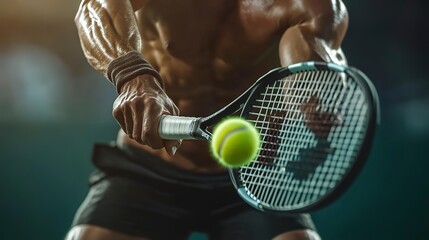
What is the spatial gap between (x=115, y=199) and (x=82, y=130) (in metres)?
1.82

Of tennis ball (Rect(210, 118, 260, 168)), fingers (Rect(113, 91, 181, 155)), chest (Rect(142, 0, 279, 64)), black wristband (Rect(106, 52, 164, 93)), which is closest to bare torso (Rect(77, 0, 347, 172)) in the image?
chest (Rect(142, 0, 279, 64))

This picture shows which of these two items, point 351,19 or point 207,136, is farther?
point 351,19

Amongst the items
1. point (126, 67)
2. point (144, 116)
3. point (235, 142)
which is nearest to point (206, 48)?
point (126, 67)

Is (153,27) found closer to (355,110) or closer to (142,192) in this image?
(142,192)

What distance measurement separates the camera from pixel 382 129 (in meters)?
3.38

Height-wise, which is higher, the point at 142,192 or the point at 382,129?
the point at 142,192

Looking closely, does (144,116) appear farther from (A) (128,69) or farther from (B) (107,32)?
(B) (107,32)

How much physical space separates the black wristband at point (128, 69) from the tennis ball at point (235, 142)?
0.28 metres

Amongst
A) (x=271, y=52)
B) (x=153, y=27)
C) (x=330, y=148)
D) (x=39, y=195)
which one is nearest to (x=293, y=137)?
(x=330, y=148)

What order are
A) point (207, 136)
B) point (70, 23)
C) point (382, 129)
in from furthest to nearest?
point (70, 23)
point (382, 129)
point (207, 136)

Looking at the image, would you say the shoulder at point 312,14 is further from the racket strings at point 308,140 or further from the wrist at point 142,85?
the wrist at point 142,85

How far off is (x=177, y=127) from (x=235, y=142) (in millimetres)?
153

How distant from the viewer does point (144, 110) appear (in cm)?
136

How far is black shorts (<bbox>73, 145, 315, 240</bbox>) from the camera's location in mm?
1722
